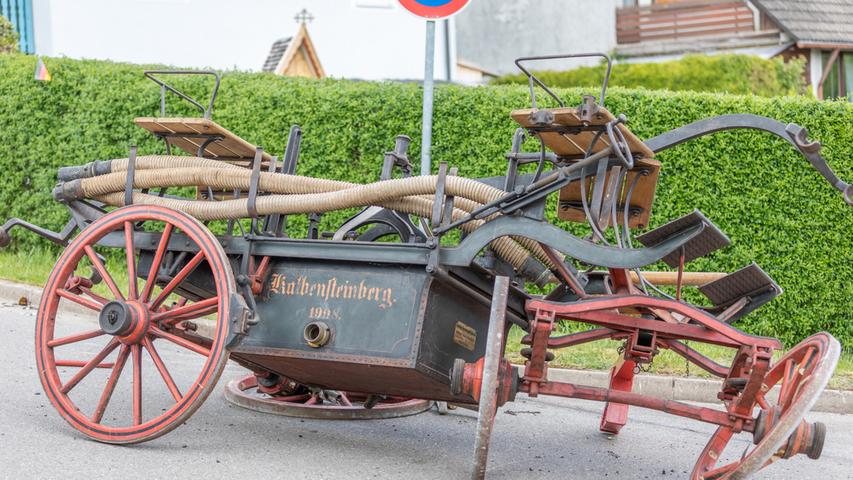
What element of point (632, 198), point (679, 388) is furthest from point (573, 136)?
point (679, 388)

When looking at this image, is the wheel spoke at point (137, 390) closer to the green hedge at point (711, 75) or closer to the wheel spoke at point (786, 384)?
the wheel spoke at point (786, 384)

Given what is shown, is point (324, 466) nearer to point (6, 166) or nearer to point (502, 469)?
point (502, 469)

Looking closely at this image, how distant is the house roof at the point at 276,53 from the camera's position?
1572 cm

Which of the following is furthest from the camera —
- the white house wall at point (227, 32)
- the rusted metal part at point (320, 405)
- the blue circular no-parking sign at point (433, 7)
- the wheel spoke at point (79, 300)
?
the white house wall at point (227, 32)

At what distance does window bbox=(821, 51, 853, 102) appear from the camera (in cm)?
2430

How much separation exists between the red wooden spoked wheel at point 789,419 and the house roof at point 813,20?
828 inches

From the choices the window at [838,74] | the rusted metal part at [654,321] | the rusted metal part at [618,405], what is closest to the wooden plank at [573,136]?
the rusted metal part at [654,321]

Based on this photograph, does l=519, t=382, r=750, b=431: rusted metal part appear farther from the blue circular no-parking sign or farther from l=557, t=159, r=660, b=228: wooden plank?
the blue circular no-parking sign

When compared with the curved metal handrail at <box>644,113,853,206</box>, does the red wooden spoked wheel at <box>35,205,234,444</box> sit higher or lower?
lower

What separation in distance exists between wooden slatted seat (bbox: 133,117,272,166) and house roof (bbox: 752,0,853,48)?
67.1 ft

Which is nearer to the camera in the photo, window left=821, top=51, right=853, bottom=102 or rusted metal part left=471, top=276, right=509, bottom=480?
rusted metal part left=471, top=276, right=509, bottom=480

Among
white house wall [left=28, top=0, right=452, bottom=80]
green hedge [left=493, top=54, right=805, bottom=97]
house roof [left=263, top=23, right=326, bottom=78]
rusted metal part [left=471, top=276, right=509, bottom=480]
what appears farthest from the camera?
green hedge [left=493, top=54, right=805, bottom=97]

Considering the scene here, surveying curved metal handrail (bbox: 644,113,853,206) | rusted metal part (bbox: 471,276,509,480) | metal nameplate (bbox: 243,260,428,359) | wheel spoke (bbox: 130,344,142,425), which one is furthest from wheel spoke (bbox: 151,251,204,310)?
curved metal handrail (bbox: 644,113,853,206)

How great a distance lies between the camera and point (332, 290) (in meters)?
4.46
